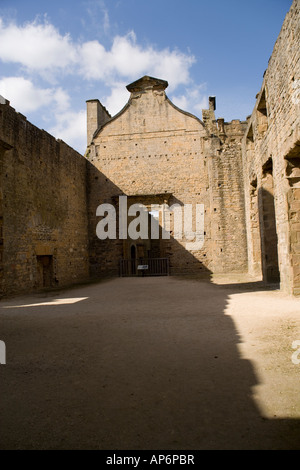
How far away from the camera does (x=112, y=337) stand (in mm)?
4113

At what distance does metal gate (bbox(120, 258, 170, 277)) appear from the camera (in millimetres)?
14852

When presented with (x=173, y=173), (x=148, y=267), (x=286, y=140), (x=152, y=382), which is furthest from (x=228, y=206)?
(x=152, y=382)

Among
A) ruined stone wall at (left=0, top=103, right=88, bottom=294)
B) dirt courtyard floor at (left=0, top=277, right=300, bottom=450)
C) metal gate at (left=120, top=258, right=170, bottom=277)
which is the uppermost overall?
ruined stone wall at (left=0, top=103, right=88, bottom=294)

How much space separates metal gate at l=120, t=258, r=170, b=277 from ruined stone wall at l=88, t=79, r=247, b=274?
0.43 metres

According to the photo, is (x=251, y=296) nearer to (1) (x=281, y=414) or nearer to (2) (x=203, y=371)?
(2) (x=203, y=371)

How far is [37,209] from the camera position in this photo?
10.8m

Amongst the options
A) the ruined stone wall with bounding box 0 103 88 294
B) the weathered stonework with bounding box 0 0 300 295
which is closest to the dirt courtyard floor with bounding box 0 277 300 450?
the ruined stone wall with bounding box 0 103 88 294

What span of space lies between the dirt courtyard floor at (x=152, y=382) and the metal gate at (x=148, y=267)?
9563mm

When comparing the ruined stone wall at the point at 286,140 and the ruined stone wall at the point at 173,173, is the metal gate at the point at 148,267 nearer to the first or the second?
the ruined stone wall at the point at 173,173

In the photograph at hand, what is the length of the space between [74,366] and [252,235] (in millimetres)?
11190

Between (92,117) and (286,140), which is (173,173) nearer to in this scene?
(92,117)

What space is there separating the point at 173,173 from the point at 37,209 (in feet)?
23.3

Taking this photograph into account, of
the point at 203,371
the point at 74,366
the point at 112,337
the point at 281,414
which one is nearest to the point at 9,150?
the point at 112,337

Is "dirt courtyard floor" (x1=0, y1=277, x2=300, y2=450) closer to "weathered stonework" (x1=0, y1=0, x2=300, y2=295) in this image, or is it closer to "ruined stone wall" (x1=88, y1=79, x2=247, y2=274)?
"weathered stonework" (x1=0, y1=0, x2=300, y2=295)
